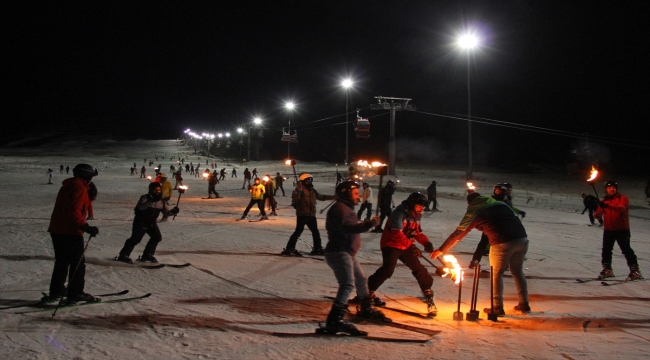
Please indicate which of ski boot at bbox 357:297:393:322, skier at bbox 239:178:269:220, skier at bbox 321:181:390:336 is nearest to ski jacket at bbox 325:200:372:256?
skier at bbox 321:181:390:336

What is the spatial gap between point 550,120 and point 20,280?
71.4 metres

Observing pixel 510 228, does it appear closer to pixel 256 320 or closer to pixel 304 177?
pixel 256 320

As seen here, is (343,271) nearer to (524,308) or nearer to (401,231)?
(401,231)

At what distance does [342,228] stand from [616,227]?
20.0 feet

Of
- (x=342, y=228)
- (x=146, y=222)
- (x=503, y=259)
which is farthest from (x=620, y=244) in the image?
(x=146, y=222)

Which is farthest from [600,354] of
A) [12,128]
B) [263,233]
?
[12,128]

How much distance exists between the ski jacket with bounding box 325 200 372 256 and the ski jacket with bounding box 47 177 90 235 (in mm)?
2904

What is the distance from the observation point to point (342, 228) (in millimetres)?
5480

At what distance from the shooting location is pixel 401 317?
645 cm

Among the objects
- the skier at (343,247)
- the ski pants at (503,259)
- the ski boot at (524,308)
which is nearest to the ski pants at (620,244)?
the ski boot at (524,308)

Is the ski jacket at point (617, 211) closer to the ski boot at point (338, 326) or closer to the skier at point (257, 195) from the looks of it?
the ski boot at point (338, 326)

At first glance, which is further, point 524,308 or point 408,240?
point 524,308

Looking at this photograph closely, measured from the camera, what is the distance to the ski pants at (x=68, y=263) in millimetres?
6215

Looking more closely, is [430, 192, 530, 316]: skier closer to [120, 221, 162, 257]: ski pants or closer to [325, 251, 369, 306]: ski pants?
[325, 251, 369, 306]: ski pants
